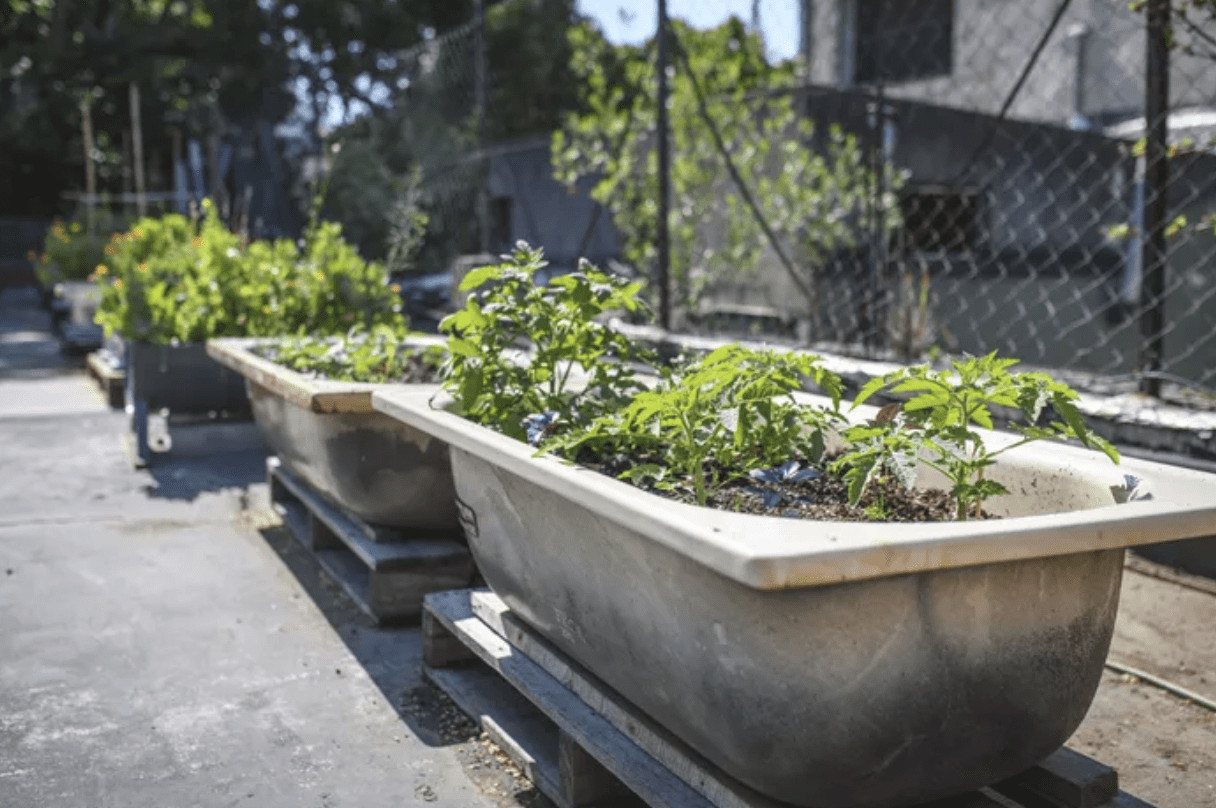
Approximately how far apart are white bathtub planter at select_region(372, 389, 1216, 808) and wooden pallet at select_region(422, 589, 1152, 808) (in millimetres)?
65

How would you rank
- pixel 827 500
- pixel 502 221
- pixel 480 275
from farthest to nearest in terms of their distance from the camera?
pixel 502 221 → pixel 480 275 → pixel 827 500

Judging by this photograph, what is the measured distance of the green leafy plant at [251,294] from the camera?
16.2 feet

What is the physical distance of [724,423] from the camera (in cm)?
206

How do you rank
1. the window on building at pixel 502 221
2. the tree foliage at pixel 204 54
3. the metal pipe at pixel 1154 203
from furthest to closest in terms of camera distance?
the tree foliage at pixel 204 54 < the window on building at pixel 502 221 < the metal pipe at pixel 1154 203

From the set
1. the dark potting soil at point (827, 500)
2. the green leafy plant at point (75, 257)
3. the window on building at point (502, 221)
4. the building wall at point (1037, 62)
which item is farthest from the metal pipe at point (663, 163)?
the green leafy plant at point (75, 257)

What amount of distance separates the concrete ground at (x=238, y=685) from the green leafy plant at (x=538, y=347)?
0.67 m

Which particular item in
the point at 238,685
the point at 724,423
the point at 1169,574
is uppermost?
the point at 724,423

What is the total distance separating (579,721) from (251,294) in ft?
11.6

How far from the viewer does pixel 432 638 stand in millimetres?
2781

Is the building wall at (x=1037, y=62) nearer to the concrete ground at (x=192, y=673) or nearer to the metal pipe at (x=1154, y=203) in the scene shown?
the metal pipe at (x=1154, y=203)

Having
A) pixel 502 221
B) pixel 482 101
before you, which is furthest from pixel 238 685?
pixel 502 221

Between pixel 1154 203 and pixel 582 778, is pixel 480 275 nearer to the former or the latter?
pixel 582 778

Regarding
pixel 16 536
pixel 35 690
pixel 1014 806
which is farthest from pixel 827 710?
pixel 16 536

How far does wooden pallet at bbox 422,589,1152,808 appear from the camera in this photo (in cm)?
187
